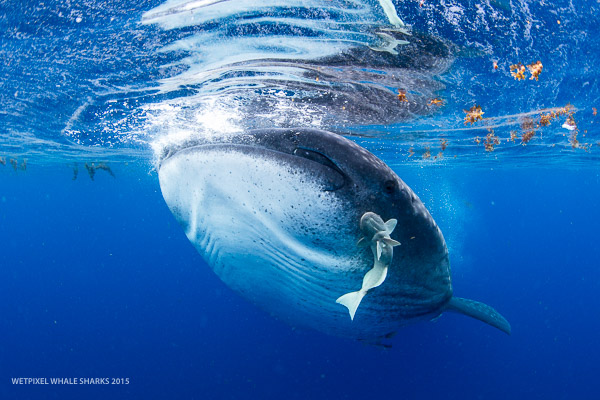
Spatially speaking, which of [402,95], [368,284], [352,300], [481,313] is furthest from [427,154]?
[352,300]

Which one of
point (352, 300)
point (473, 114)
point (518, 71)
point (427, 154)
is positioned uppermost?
point (427, 154)

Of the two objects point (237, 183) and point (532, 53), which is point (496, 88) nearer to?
point (532, 53)

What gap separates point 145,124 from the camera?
1187 centimetres

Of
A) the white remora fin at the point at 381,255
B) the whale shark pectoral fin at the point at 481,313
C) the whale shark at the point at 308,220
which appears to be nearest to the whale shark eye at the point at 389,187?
the whale shark at the point at 308,220

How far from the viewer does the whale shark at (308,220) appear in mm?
2229

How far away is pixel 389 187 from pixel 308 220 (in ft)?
1.97

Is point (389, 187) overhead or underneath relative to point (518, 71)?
underneath

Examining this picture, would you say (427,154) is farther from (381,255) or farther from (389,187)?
(381,255)

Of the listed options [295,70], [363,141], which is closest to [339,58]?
[295,70]

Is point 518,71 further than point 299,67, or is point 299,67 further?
point 518,71

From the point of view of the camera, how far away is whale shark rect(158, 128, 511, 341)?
87.7 inches

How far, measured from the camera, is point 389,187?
2.39 metres

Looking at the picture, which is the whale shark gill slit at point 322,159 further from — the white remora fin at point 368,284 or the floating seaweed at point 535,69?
the floating seaweed at point 535,69

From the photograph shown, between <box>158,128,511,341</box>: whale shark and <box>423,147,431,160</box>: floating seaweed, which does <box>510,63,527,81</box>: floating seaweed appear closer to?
<box>158,128,511,341</box>: whale shark
